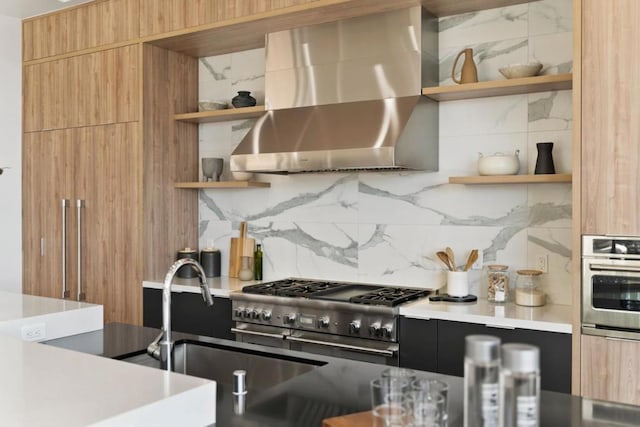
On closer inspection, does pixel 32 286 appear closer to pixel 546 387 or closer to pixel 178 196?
pixel 178 196

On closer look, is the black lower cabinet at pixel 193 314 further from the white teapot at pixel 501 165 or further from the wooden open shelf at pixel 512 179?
the white teapot at pixel 501 165

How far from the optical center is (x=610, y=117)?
2.65 metres

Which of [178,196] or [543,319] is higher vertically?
[178,196]

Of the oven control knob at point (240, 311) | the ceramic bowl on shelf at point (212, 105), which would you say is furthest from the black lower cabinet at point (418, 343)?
the ceramic bowl on shelf at point (212, 105)

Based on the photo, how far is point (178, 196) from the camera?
4.53 meters

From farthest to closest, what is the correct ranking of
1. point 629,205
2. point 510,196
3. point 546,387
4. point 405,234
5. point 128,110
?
point 128,110, point 405,234, point 510,196, point 546,387, point 629,205

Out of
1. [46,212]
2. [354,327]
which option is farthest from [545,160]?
[46,212]

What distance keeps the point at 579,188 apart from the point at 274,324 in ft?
5.90

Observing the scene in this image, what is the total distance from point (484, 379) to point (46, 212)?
4511 millimetres

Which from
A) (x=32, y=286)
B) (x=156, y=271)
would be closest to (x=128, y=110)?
(x=156, y=271)

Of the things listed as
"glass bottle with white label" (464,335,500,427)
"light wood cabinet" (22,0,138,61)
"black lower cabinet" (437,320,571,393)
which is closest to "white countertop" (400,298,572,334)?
"black lower cabinet" (437,320,571,393)

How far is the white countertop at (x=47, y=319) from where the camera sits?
2.42 m

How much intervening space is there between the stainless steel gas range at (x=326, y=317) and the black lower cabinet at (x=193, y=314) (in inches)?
4.5

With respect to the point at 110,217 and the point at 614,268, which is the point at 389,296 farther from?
the point at 110,217
